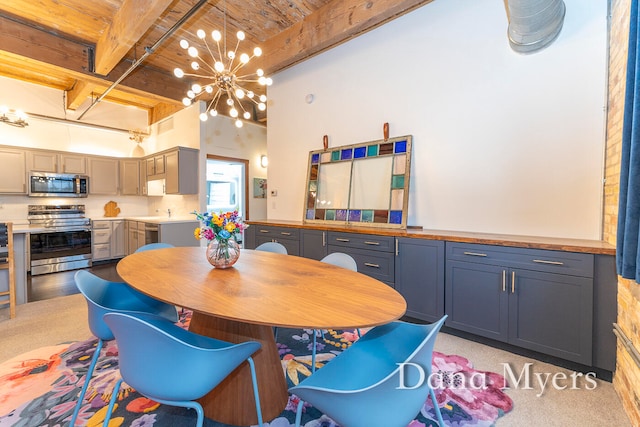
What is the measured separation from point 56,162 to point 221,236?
538 cm

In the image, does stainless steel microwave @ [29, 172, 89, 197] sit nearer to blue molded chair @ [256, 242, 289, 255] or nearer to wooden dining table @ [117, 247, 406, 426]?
wooden dining table @ [117, 247, 406, 426]

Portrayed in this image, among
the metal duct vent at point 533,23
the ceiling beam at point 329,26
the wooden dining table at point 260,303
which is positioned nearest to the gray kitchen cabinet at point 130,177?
the ceiling beam at point 329,26

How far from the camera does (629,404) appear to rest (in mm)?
1544

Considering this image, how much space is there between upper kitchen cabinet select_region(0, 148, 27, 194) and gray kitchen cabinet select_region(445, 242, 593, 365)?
6.63 metres

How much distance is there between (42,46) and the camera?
368cm

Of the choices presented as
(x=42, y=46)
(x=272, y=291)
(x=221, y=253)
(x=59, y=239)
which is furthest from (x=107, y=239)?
(x=272, y=291)

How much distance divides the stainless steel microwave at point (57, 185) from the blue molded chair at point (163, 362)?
571cm

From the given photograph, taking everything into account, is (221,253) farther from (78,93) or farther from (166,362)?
(78,93)

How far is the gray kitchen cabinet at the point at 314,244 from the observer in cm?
329

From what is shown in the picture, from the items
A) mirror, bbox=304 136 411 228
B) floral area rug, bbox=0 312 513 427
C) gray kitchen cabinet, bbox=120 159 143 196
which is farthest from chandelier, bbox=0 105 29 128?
mirror, bbox=304 136 411 228

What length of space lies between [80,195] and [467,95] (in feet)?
21.6

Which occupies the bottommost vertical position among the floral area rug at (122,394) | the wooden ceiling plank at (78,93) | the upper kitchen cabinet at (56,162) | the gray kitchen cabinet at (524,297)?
the floral area rug at (122,394)

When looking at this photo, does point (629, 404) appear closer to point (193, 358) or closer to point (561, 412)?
point (561, 412)

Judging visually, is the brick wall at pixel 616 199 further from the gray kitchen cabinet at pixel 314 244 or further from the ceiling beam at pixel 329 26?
the gray kitchen cabinet at pixel 314 244
